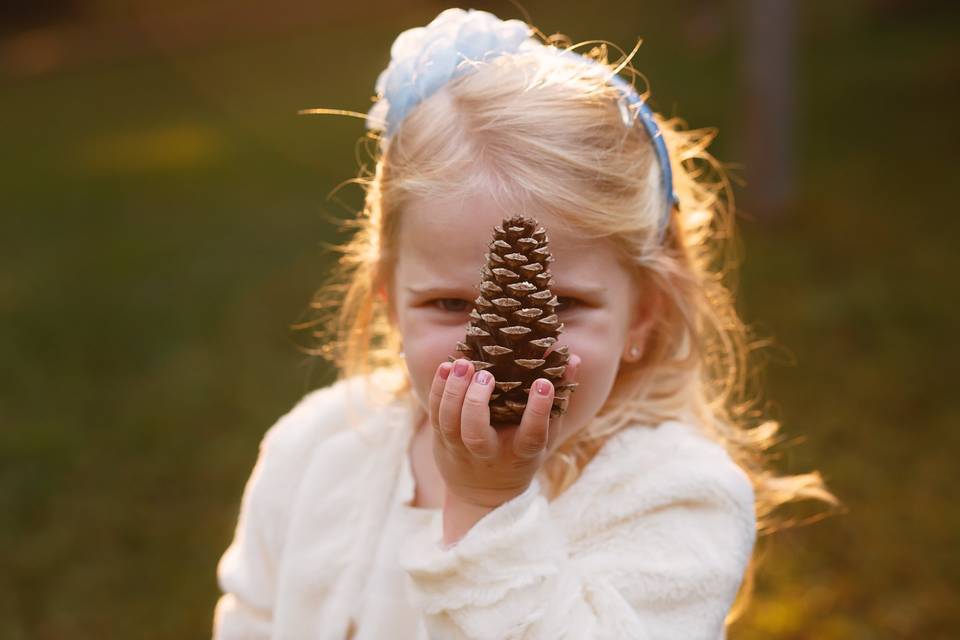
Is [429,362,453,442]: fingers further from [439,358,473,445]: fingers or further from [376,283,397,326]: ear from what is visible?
[376,283,397,326]: ear

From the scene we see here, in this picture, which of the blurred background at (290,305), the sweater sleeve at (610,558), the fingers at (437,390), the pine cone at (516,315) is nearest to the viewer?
the pine cone at (516,315)

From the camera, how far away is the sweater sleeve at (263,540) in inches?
89.7

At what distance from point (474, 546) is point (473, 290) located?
0.42 metres

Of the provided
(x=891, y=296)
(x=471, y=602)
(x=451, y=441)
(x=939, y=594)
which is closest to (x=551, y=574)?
(x=471, y=602)

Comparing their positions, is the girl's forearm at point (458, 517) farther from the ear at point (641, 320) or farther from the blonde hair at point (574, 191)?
the ear at point (641, 320)

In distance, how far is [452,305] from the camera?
180 cm

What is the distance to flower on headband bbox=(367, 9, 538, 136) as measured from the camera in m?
1.98

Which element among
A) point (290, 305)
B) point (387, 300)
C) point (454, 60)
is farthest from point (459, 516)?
point (290, 305)

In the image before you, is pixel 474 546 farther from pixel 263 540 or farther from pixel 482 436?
pixel 263 540

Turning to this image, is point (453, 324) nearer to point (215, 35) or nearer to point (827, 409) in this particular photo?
point (827, 409)

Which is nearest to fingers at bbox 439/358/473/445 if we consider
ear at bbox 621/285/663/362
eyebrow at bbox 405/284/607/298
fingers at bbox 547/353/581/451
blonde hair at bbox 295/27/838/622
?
fingers at bbox 547/353/581/451

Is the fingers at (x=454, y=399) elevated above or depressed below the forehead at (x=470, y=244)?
below

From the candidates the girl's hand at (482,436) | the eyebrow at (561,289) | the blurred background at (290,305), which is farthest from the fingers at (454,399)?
the blurred background at (290,305)

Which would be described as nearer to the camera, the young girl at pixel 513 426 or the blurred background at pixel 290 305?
the young girl at pixel 513 426
